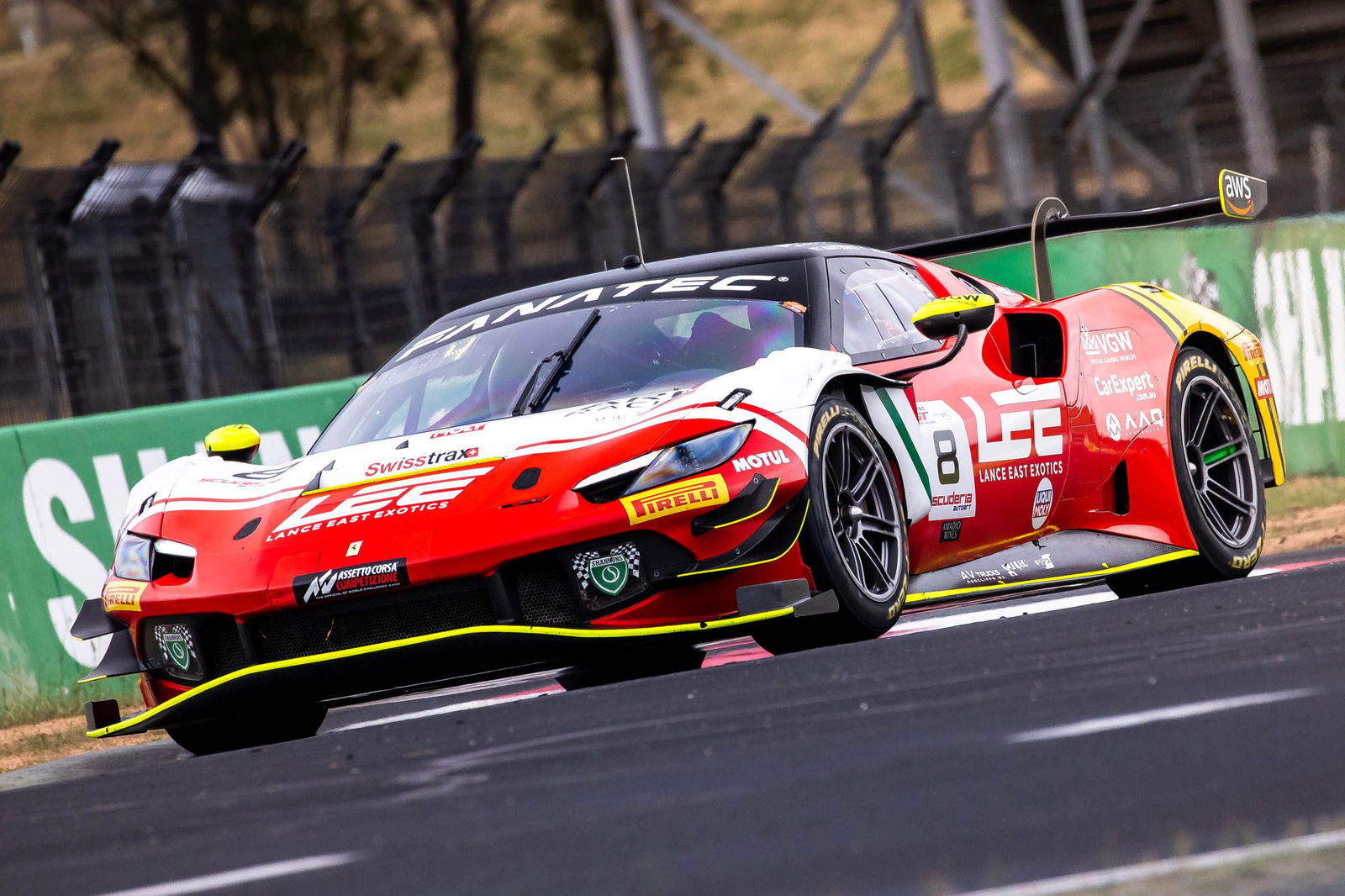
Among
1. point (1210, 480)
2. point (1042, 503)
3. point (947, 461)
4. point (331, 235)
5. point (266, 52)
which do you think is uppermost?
point (266, 52)

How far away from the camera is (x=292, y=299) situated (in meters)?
12.2

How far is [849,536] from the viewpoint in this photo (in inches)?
234

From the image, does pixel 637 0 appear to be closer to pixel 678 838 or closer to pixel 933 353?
pixel 933 353

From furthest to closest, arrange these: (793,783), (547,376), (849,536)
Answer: (547,376)
(849,536)
(793,783)

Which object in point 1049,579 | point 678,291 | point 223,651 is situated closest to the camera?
point 223,651

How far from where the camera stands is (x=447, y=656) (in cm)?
541

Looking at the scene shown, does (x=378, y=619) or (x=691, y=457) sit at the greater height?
(x=691, y=457)

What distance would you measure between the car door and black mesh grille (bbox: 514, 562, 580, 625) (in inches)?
50.0

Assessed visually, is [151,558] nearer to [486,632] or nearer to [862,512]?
[486,632]

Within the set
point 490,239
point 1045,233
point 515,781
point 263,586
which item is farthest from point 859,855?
point 490,239

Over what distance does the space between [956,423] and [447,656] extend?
1973 mm

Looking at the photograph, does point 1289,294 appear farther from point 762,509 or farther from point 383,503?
point 383,503

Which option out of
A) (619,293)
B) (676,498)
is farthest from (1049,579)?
(676,498)

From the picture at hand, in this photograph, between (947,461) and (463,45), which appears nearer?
(947,461)
